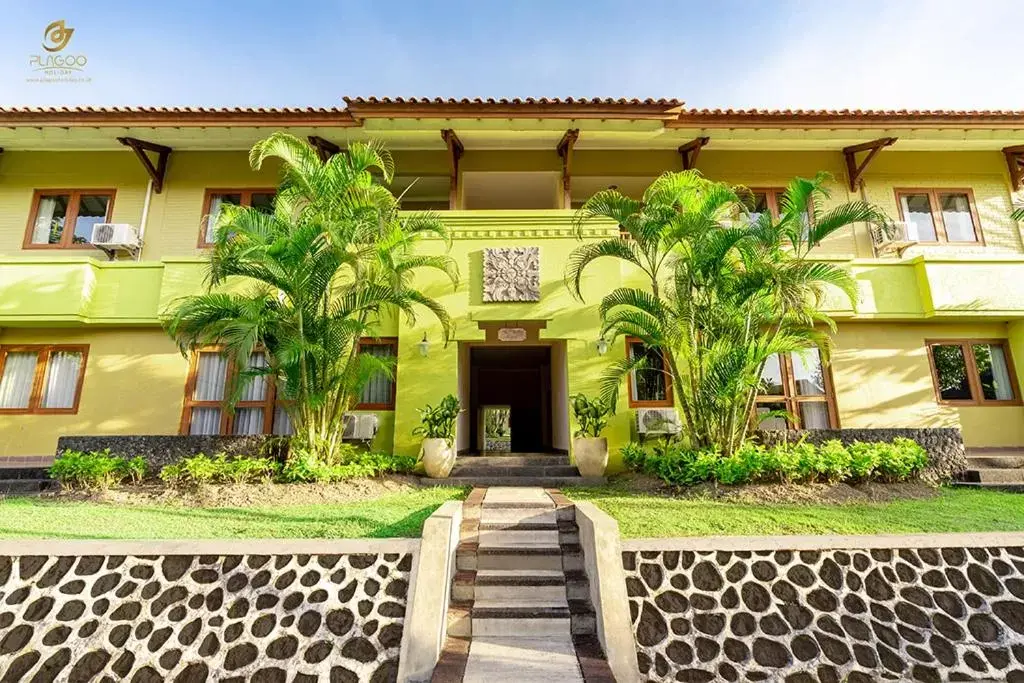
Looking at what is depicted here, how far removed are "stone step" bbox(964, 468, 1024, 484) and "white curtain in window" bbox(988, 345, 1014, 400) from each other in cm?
348

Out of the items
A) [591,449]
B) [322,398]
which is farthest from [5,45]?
[591,449]

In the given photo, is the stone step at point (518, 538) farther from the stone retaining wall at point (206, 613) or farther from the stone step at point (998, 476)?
the stone step at point (998, 476)

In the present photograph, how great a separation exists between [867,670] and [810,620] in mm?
437

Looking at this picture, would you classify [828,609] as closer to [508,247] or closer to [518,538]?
[518,538]

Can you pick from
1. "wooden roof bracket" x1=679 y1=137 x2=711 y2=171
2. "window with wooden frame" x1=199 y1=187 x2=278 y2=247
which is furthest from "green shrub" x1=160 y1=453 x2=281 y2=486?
"wooden roof bracket" x1=679 y1=137 x2=711 y2=171

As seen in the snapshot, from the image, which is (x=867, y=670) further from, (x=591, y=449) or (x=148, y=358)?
(x=148, y=358)

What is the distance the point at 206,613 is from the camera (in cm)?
389

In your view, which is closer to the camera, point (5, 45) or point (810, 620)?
point (810, 620)

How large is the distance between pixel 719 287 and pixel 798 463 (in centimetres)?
262

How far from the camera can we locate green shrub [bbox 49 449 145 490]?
694cm

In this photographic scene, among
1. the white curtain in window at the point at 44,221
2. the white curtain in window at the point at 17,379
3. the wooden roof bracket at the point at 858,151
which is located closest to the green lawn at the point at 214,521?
the white curtain in window at the point at 17,379

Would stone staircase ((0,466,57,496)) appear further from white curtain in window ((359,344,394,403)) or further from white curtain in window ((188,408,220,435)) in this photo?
white curtain in window ((359,344,394,403))

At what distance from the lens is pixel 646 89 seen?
993 centimetres

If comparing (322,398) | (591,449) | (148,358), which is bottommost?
(591,449)
